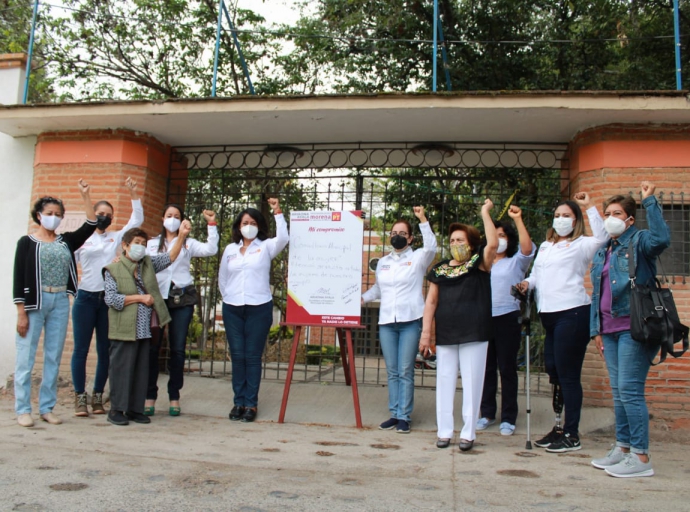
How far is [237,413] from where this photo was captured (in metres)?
5.91

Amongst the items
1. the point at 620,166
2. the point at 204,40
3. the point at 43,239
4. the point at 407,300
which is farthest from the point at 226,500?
the point at 204,40

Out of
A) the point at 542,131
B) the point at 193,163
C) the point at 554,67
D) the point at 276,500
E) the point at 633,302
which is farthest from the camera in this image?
the point at 554,67

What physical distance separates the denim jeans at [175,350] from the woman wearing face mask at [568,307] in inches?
125

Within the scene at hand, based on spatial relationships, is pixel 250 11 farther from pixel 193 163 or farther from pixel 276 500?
pixel 276 500

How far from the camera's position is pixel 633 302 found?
13.2ft

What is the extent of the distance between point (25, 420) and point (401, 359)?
10.4ft

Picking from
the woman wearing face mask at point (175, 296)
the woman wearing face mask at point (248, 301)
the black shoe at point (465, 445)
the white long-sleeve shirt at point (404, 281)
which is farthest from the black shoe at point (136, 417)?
the black shoe at point (465, 445)

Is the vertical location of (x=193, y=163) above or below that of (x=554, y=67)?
below

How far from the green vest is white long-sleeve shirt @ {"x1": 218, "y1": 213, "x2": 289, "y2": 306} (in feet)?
2.08

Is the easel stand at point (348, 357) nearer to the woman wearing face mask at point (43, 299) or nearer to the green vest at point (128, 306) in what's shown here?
the green vest at point (128, 306)

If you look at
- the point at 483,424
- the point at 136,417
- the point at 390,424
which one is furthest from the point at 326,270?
the point at 136,417

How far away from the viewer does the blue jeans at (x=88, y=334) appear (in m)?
5.71

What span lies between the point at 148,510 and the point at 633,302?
3.11 meters

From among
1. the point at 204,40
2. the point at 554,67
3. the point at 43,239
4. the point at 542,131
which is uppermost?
the point at 204,40
